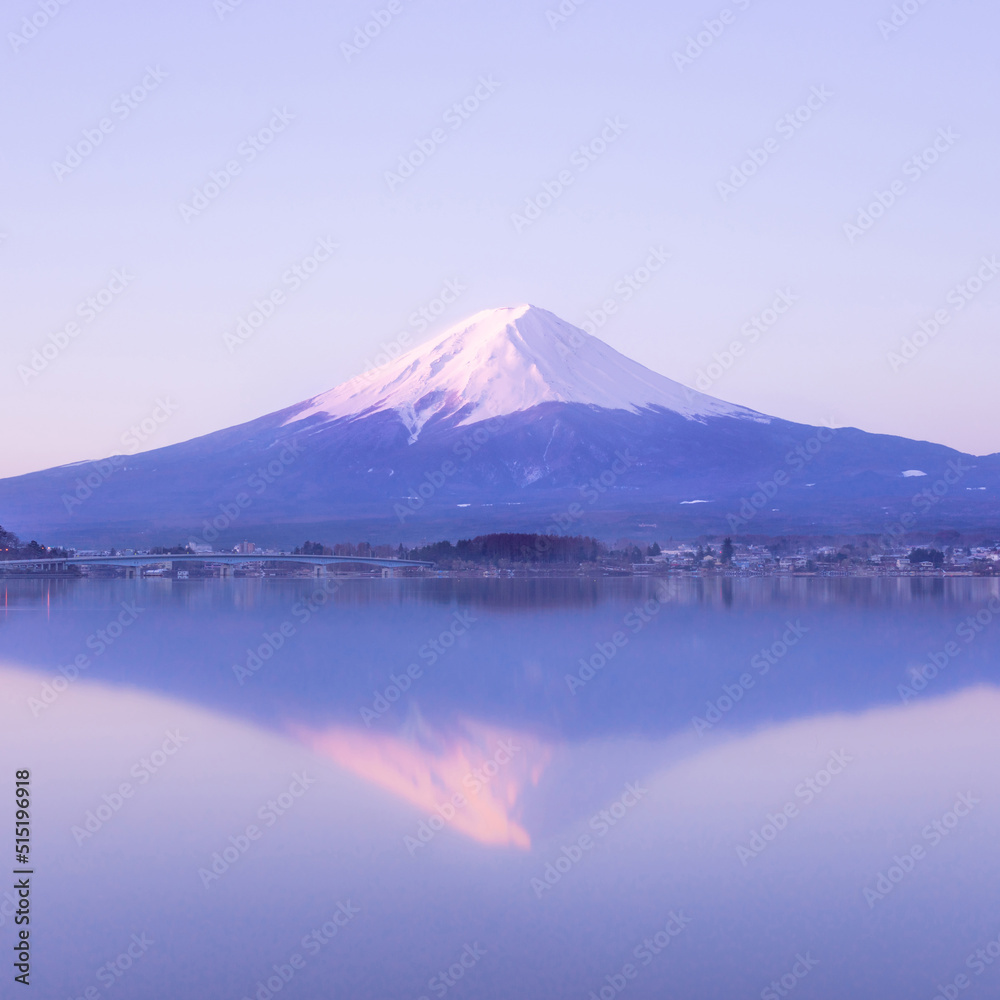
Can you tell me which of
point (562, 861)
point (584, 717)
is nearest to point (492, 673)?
point (584, 717)

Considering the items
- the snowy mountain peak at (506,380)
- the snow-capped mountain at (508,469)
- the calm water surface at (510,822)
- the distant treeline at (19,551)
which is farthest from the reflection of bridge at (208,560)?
the snowy mountain peak at (506,380)

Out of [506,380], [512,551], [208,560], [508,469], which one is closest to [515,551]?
[512,551]

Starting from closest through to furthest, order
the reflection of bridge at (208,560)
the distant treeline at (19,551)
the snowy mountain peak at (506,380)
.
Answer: the reflection of bridge at (208,560), the distant treeline at (19,551), the snowy mountain peak at (506,380)

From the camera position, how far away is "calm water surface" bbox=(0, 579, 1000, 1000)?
5449 mm

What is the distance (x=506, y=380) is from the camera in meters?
105

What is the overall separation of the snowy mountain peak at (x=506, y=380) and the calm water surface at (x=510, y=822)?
8320 cm

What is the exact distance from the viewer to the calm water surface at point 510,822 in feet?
17.9

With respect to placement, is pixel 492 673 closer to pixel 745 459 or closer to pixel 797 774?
pixel 797 774

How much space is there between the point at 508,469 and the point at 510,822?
89245 mm

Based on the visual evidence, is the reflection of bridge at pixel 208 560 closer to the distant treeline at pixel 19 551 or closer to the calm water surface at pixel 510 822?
the distant treeline at pixel 19 551

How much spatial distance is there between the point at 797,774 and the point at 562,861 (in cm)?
269

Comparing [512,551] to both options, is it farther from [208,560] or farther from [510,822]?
[510,822]

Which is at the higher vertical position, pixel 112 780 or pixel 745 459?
pixel 745 459

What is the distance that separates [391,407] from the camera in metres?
103
